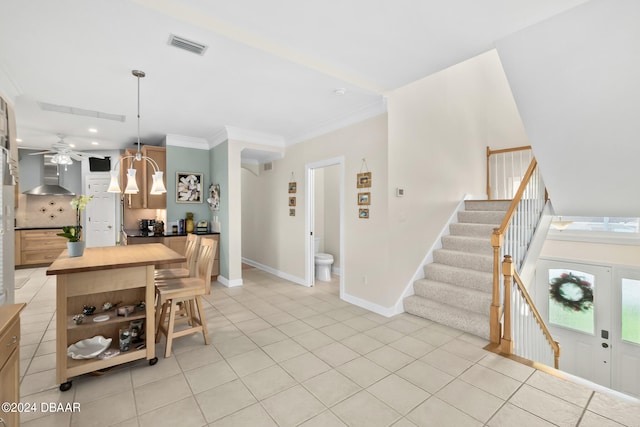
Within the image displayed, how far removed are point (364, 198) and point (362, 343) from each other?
1.81m

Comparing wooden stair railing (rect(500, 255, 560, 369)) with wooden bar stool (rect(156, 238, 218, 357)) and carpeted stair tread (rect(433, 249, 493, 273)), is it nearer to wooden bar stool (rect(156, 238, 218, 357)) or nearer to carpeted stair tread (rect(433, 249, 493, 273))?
carpeted stair tread (rect(433, 249, 493, 273))

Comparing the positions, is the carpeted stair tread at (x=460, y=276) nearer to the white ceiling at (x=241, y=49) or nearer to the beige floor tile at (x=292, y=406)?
the white ceiling at (x=241, y=49)

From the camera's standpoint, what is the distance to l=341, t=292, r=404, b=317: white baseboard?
3710mm

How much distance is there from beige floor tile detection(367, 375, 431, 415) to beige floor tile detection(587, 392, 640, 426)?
3.64ft

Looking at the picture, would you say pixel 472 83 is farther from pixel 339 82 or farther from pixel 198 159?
pixel 198 159

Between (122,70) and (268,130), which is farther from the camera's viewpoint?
(268,130)

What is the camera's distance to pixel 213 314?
3742mm

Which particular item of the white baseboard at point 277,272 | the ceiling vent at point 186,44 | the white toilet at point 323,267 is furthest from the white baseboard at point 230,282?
the ceiling vent at point 186,44

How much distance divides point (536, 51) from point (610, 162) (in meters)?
1.52

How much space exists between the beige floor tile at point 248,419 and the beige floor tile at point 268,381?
5.8 inches

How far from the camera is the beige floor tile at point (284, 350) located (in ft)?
8.87

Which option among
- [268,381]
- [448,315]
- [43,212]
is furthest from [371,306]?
[43,212]

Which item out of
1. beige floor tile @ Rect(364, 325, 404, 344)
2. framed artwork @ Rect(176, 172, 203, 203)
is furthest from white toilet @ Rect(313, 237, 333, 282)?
framed artwork @ Rect(176, 172, 203, 203)

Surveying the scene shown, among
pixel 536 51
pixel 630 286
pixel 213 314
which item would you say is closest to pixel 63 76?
pixel 213 314
